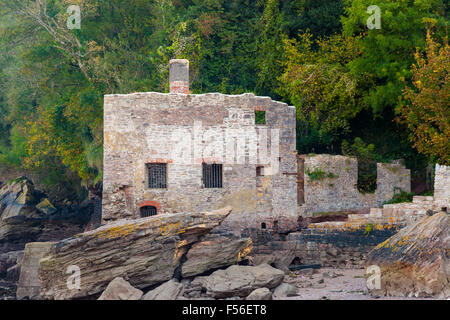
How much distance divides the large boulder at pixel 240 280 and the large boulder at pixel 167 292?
900 mm

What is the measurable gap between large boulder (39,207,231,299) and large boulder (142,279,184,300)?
2.29ft

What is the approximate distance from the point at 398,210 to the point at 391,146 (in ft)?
26.4

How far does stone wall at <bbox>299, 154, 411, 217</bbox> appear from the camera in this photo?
3591 cm

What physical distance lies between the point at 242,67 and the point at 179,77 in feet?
33.8

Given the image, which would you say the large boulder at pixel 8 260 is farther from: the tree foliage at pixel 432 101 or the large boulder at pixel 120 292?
the tree foliage at pixel 432 101

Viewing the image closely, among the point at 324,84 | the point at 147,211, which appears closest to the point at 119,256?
the point at 147,211

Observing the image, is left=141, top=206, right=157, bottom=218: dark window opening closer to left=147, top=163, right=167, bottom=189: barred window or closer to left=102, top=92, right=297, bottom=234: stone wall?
left=102, top=92, right=297, bottom=234: stone wall

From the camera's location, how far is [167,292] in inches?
1040

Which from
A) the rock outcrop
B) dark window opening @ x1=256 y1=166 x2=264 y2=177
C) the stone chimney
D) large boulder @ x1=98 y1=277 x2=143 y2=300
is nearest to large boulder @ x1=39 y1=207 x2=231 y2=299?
large boulder @ x1=98 y1=277 x2=143 y2=300

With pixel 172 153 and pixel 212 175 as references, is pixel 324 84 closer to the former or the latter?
pixel 212 175

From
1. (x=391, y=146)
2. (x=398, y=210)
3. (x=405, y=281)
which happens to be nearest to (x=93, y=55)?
(x=391, y=146)

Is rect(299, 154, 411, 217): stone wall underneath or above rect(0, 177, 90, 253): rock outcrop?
above

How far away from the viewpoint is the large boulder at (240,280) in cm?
2641

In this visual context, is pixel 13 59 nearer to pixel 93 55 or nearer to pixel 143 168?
pixel 93 55
